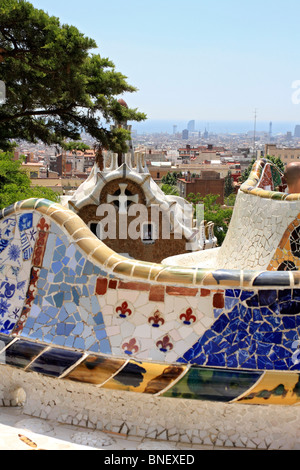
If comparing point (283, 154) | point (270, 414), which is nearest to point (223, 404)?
point (270, 414)

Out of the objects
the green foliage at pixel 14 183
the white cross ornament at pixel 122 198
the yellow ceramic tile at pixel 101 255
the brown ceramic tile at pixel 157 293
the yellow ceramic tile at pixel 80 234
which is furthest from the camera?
the green foliage at pixel 14 183

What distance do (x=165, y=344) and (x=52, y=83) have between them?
21.1 ft

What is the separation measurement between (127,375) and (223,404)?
0.60 m

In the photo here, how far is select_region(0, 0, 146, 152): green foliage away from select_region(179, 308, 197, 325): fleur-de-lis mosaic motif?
19.3ft

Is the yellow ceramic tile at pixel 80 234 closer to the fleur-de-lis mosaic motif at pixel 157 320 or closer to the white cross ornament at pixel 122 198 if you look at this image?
the fleur-de-lis mosaic motif at pixel 157 320

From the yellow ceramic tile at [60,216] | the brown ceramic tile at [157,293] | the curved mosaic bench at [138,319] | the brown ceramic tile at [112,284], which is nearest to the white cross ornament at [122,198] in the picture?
the curved mosaic bench at [138,319]

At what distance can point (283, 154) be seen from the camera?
307 ft

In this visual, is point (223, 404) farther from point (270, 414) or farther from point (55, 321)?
point (55, 321)

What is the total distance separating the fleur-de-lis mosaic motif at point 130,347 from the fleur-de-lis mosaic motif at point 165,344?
0.14 m

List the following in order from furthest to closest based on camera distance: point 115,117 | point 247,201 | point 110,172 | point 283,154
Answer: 1. point 283,154
2. point 110,172
3. point 115,117
4. point 247,201

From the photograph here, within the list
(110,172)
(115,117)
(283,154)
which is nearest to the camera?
(115,117)

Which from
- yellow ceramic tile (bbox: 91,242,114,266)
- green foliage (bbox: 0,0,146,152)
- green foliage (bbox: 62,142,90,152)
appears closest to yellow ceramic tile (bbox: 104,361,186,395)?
yellow ceramic tile (bbox: 91,242,114,266)

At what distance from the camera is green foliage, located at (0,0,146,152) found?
859cm

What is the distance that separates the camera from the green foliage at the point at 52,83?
8.59 m
